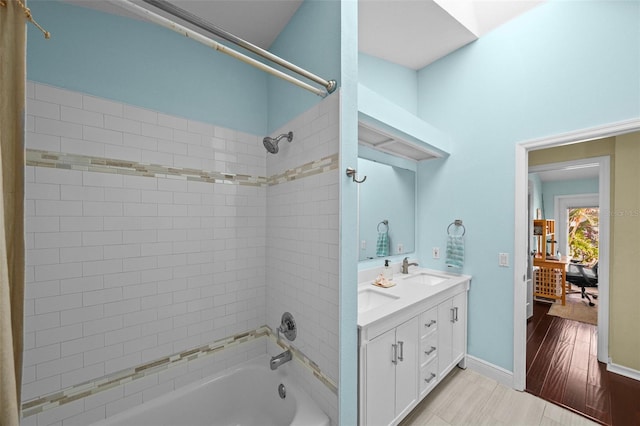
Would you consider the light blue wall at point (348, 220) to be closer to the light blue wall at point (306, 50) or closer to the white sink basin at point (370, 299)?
the light blue wall at point (306, 50)

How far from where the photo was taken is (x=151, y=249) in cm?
134

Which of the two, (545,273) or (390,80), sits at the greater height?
(390,80)

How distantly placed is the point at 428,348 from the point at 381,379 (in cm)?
58

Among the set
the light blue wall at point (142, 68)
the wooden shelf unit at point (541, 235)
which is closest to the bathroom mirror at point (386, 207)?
the light blue wall at point (142, 68)

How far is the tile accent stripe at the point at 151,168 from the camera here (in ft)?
3.60

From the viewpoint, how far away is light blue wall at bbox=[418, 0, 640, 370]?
164cm

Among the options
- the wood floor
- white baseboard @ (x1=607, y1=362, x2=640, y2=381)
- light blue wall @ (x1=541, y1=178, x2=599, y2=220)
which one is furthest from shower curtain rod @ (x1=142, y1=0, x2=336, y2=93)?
light blue wall @ (x1=541, y1=178, x2=599, y2=220)

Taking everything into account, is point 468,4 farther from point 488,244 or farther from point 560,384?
point 560,384

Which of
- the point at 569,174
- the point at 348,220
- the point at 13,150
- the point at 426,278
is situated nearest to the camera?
the point at 13,150

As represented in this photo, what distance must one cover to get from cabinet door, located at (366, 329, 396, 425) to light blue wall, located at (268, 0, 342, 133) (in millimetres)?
1406

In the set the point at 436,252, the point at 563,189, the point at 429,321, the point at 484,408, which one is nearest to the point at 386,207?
the point at 436,252

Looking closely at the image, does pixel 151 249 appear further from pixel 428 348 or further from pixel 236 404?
pixel 428 348

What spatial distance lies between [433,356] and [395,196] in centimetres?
140

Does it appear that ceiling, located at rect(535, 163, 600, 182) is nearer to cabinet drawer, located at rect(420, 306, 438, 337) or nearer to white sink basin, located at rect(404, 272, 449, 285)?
white sink basin, located at rect(404, 272, 449, 285)
